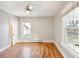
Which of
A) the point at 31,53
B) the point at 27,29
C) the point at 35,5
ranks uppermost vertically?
the point at 35,5

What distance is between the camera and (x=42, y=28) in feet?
29.0

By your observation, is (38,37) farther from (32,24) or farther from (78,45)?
(78,45)

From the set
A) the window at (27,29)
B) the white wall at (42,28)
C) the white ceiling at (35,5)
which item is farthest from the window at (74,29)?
the window at (27,29)

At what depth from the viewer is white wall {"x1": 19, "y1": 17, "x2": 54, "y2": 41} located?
879cm

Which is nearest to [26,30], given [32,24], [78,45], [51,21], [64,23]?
[32,24]

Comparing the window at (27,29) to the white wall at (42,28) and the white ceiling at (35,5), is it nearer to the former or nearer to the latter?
the white wall at (42,28)

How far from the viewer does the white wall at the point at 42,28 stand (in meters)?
8.79

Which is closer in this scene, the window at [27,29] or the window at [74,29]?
the window at [74,29]

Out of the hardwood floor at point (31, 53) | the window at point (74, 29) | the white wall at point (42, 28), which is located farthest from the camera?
the white wall at point (42, 28)

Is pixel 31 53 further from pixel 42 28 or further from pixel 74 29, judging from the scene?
pixel 42 28

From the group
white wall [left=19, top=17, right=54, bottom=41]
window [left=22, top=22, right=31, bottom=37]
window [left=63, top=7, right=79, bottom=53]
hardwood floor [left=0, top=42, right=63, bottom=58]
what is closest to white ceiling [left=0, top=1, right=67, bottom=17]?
window [left=63, top=7, right=79, bottom=53]

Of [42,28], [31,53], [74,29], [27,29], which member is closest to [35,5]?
[74,29]

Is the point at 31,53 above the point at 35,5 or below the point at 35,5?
below

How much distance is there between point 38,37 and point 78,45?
243 inches
